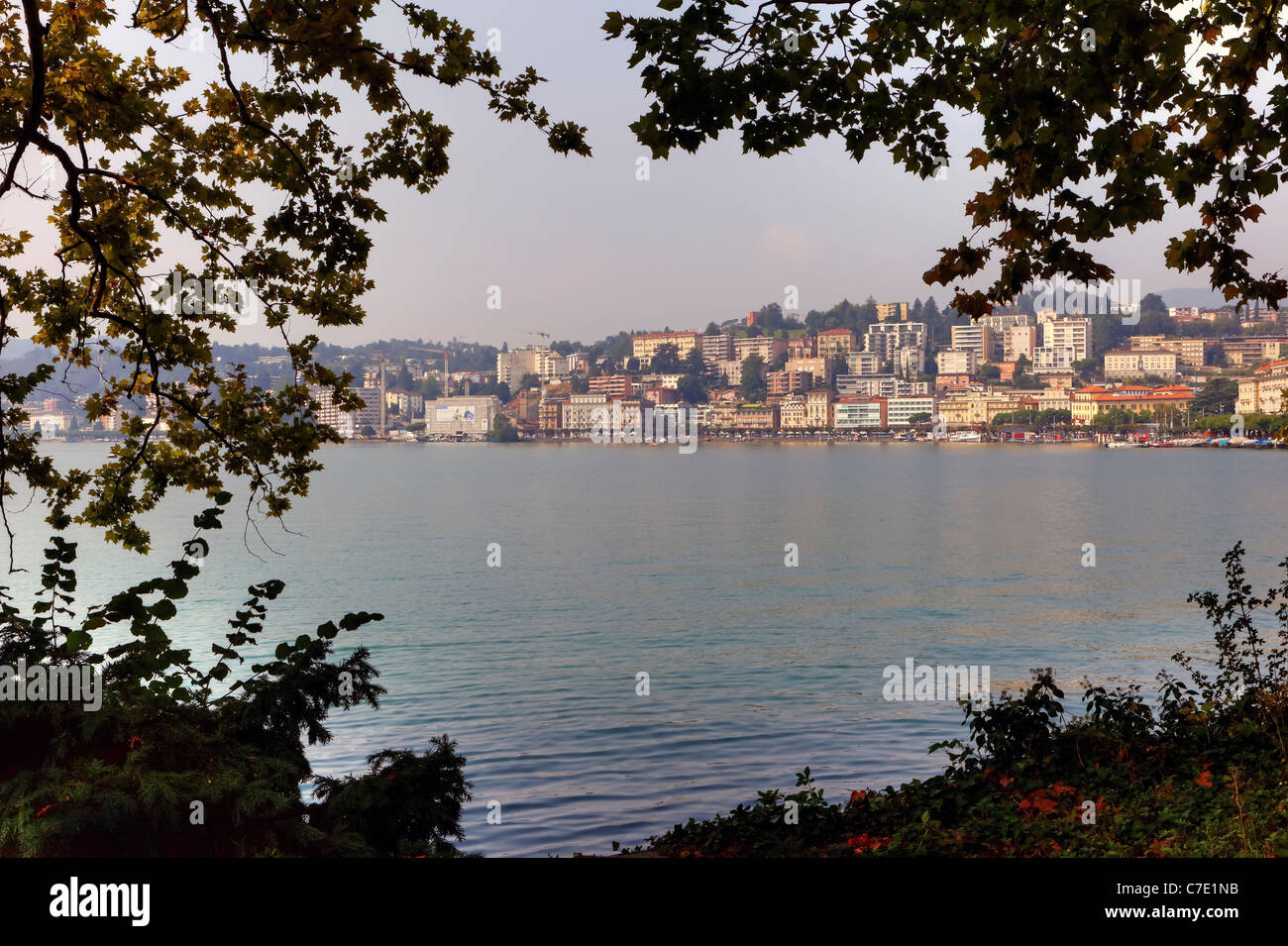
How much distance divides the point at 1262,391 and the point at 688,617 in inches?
6894

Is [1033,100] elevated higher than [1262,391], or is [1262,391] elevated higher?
[1262,391]

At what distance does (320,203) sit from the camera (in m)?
7.96

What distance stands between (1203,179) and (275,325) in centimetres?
637

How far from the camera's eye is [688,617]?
2988 centimetres

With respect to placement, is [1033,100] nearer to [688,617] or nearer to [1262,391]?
[688,617]

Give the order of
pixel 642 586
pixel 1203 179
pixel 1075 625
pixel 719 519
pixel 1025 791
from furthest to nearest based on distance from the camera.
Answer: pixel 719 519
pixel 642 586
pixel 1075 625
pixel 1025 791
pixel 1203 179

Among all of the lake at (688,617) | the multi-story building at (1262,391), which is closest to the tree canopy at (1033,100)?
the lake at (688,617)

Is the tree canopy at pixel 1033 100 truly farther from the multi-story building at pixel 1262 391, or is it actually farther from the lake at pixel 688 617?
the multi-story building at pixel 1262 391

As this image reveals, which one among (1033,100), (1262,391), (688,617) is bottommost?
(688,617)

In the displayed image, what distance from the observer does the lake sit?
14.7 m

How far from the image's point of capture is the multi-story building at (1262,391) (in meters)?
159

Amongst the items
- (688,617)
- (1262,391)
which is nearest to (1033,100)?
(688,617)

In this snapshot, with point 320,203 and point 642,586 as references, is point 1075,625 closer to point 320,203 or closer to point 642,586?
point 642,586

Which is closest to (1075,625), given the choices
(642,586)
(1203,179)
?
(642,586)
